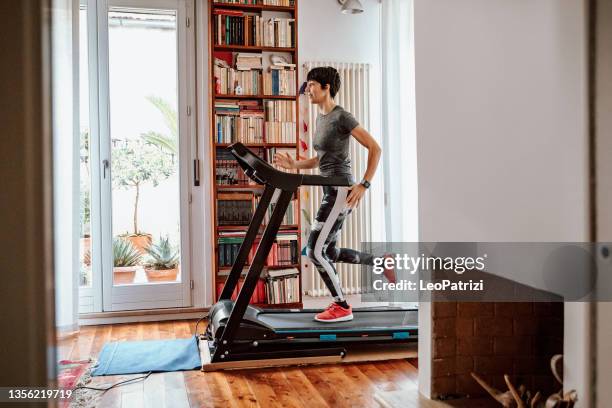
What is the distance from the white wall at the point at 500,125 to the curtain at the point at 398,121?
8.22 feet

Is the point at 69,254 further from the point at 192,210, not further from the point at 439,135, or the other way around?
the point at 439,135

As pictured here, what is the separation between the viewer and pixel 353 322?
3559 millimetres

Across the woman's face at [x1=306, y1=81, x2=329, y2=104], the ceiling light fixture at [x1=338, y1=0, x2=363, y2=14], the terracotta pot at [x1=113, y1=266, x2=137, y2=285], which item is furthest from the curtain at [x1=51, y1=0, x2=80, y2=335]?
the ceiling light fixture at [x1=338, y1=0, x2=363, y2=14]

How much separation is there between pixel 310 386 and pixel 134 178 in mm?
2403

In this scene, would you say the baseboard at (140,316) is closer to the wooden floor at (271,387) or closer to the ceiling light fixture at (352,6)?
the wooden floor at (271,387)

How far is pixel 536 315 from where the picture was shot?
219 cm

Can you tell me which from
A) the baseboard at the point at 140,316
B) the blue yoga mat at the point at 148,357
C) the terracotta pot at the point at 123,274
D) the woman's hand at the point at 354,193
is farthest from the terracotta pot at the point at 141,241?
the woman's hand at the point at 354,193

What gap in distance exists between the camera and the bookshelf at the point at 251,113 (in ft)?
14.6

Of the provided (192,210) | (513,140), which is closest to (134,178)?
(192,210)

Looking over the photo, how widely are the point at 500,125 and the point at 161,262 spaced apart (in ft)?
11.3

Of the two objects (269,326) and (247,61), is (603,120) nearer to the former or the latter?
(269,326)

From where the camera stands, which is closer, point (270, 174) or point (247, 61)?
point (270, 174)

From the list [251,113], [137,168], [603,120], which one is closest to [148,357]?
[137,168]

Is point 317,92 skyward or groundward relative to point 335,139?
skyward
